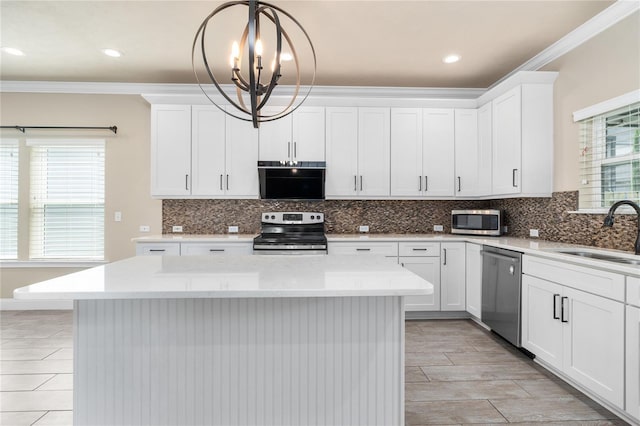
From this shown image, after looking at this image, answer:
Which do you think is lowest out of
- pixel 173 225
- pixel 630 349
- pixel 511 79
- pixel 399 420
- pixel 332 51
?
pixel 399 420

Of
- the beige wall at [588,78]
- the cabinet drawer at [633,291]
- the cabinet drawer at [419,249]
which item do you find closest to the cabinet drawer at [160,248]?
the cabinet drawer at [419,249]

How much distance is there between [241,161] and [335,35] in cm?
168

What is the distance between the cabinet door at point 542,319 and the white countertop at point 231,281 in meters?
1.39

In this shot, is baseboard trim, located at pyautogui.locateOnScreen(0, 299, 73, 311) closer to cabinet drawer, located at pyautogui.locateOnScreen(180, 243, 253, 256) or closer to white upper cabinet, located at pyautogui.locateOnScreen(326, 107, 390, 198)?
cabinet drawer, located at pyautogui.locateOnScreen(180, 243, 253, 256)

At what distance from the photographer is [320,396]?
161 centimetres

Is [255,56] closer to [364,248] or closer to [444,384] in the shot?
[364,248]

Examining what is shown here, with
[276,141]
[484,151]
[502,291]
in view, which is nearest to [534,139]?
[484,151]

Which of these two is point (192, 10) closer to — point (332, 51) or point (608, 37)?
point (332, 51)

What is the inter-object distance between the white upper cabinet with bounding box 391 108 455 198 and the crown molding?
941mm

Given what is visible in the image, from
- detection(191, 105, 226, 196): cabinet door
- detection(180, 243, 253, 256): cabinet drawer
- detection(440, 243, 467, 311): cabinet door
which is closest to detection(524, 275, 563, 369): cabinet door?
detection(440, 243, 467, 311): cabinet door

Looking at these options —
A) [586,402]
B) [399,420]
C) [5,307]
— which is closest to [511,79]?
Answer: [586,402]

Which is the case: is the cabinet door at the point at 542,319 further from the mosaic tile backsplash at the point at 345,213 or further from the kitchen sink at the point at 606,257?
the mosaic tile backsplash at the point at 345,213

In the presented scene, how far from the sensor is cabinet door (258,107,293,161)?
3910mm

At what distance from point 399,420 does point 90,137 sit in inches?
175
